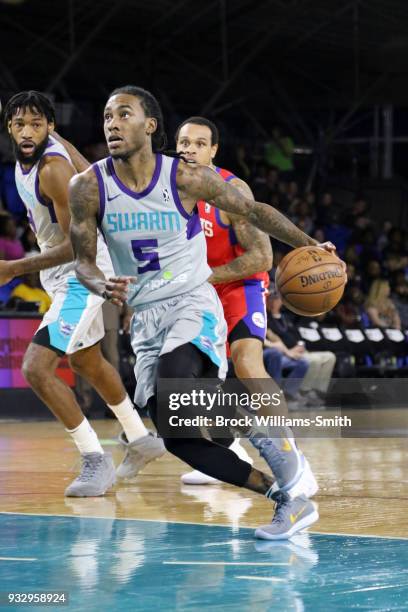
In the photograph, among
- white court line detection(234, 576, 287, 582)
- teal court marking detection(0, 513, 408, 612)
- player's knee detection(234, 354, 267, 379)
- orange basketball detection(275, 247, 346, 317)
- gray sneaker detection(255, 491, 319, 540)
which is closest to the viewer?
teal court marking detection(0, 513, 408, 612)

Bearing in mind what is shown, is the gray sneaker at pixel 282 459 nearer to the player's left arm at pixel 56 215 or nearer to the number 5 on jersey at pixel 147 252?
the number 5 on jersey at pixel 147 252

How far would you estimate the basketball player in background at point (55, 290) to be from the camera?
5.93 metres

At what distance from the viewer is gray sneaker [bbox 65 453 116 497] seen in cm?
595

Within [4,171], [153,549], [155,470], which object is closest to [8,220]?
[4,171]

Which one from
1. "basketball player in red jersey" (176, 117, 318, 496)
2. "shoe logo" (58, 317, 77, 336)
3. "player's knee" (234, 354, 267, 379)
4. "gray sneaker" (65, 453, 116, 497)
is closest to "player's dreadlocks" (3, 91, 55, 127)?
"basketball player in red jersey" (176, 117, 318, 496)

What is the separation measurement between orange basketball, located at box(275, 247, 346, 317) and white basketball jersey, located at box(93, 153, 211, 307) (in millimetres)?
566

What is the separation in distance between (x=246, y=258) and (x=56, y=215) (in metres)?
1.01

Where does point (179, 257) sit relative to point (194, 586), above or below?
above

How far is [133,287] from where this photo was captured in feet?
15.7

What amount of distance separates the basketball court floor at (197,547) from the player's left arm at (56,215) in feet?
3.74

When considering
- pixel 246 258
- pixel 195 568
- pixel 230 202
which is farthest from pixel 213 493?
pixel 195 568

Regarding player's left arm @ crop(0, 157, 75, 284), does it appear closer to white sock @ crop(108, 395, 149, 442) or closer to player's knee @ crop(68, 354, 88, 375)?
player's knee @ crop(68, 354, 88, 375)

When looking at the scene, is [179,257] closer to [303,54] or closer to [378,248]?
[378,248]

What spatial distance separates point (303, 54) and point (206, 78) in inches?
77.7
